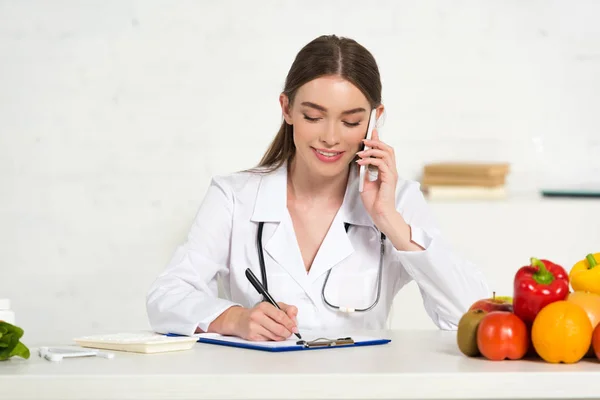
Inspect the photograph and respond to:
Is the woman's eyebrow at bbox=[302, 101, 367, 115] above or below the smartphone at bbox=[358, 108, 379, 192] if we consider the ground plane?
above

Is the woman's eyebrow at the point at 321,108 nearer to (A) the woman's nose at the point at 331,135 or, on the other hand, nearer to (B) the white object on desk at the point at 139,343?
(A) the woman's nose at the point at 331,135

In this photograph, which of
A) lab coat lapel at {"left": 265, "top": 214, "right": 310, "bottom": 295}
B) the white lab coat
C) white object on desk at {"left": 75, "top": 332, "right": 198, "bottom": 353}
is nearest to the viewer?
white object on desk at {"left": 75, "top": 332, "right": 198, "bottom": 353}

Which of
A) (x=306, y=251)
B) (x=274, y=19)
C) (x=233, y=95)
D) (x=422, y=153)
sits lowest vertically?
(x=306, y=251)

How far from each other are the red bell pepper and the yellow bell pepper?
0.48ft

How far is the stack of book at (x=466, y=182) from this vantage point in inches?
124

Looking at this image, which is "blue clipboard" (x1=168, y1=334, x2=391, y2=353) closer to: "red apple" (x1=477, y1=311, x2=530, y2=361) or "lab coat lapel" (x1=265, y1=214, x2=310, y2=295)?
"red apple" (x1=477, y1=311, x2=530, y2=361)

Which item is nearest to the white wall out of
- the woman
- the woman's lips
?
the woman

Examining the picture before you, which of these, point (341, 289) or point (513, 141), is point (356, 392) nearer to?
point (341, 289)

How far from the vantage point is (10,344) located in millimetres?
1415

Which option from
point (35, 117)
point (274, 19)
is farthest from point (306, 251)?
point (35, 117)

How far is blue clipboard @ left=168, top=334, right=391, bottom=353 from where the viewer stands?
5.22ft

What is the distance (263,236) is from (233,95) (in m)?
1.14

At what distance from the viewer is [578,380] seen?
1306mm

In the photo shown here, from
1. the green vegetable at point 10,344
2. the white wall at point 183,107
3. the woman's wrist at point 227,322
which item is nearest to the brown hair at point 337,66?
the woman's wrist at point 227,322
